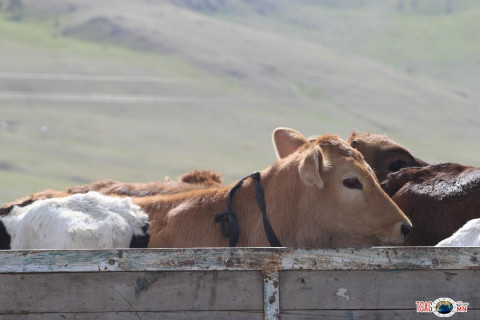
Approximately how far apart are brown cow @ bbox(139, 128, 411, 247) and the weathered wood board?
1.83m

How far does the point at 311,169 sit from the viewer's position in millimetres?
6598

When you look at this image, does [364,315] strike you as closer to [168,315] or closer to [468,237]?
[168,315]

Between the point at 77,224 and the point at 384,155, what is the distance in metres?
4.10

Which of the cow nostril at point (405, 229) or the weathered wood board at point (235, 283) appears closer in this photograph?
the weathered wood board at point (235, 283)

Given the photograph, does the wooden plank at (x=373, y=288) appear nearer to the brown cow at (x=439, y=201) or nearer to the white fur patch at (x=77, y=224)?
the white fur patch at (x=77, y=224)

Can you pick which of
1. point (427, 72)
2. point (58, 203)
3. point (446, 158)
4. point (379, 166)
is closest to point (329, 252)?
point (58, 203)

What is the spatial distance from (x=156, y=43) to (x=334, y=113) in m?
43.6

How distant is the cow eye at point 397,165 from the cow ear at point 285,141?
6.29 ft

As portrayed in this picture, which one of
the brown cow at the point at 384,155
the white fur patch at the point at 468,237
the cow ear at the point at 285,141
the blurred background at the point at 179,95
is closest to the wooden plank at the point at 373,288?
the white fur patch at the point at 468,237

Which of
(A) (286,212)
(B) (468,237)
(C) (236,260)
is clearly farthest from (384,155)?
(C) (236,260)

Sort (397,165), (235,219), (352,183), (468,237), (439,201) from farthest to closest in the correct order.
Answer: (397,165) → (439,201) → (235,219) → (352,183) → (468,237)

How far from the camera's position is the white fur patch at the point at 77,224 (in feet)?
21.5

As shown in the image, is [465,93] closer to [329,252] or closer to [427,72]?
[427,72]

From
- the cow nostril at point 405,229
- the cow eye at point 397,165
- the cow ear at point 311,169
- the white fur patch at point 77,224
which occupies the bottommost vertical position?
the cow eye at point 397,165
